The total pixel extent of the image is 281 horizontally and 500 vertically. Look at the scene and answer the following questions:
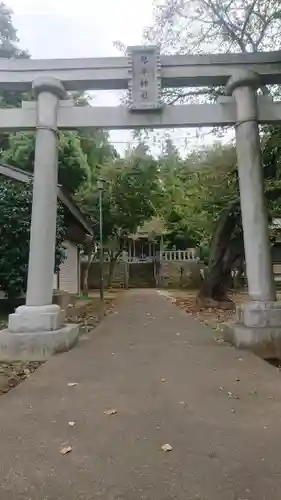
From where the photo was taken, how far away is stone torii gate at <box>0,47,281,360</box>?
22.2 ft

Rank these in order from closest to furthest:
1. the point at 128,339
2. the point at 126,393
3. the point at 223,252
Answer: the point at 126,393
the point at 128,339
the point at 223,252

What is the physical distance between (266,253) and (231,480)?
4.65 meters

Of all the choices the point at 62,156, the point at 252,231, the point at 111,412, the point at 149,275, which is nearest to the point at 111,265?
the point at 149,275

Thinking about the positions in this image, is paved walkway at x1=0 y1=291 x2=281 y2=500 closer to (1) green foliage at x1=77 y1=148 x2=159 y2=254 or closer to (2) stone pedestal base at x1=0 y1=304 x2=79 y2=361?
(2) stone pedestal base at x1=0 y1=304 x2=79 y2=361

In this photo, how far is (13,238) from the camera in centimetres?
1084

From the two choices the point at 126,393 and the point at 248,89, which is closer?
the point at 126,393

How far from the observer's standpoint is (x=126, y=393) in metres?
4.47

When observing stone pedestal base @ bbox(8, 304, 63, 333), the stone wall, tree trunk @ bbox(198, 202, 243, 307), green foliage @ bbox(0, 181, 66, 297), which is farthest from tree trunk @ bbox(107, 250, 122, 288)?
stone pedestal base @ bbox(8, 304, 63, 333)

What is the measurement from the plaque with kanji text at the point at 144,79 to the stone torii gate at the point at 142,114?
16 mm

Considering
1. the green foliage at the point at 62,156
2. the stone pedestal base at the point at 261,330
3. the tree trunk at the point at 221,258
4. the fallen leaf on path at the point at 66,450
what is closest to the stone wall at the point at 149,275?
the green foliage at the point at 62,156

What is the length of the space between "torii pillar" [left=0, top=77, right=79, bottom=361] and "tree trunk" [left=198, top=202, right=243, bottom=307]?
7133 mm

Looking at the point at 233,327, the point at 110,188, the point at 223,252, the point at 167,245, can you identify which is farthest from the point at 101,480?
the point at 167,245

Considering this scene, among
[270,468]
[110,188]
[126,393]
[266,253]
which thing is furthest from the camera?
[110,188]

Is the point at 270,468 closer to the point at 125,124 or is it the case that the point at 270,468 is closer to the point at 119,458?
the point at 119,458
